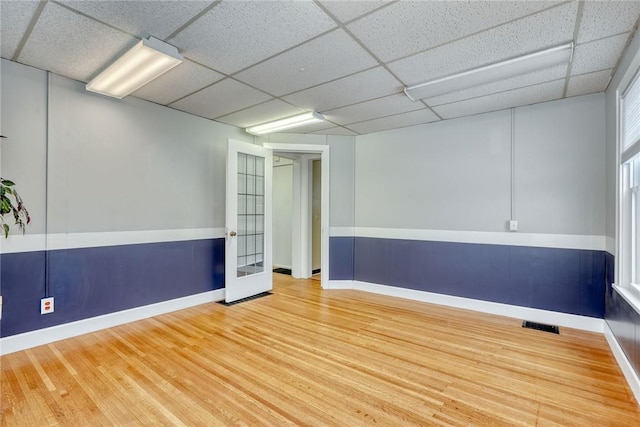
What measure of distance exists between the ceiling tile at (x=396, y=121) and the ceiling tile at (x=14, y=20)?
3.37 meters

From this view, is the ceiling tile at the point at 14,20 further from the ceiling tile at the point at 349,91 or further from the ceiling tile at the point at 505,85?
the ceiling tile at the point at 505,85

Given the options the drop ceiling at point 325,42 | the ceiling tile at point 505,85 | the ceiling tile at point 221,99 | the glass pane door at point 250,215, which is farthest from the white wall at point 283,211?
the ceiling tile at point 505,85

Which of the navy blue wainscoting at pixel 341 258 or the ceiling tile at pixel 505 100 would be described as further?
the navy blue wainscoting at pixel 341 258

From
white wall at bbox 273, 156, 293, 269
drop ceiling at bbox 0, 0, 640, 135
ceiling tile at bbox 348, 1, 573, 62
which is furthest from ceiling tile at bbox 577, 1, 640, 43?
white wall at bbox 273, 156, 293, 269

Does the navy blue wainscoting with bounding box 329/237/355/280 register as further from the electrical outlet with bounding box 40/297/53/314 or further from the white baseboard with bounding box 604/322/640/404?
the electrical outlet with bounding box 40/297/53/314

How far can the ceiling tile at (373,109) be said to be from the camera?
11.3 feet

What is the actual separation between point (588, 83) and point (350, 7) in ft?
8.55

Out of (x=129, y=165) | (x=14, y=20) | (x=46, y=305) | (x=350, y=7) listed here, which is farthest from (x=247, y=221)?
(x=350, y=7)

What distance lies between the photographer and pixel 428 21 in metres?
2.04

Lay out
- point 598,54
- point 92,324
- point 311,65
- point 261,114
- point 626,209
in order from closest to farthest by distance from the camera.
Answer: point 598,54 < point 626,209 < point 311,65 < point 92,324 < point 261,114

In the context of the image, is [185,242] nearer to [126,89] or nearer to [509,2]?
[126,89]

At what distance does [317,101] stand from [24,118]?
273cm

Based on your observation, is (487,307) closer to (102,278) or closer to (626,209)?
(626,209)

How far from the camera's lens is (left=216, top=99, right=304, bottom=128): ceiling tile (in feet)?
11.9
